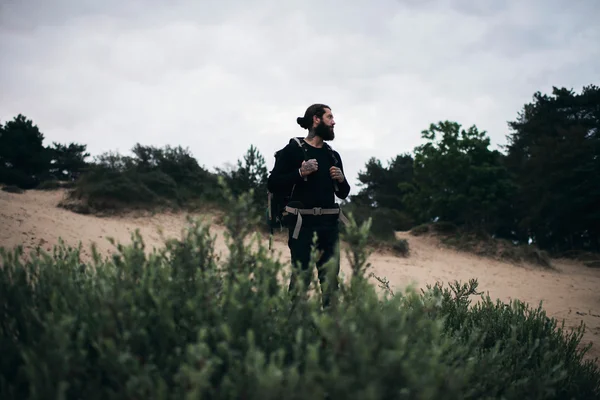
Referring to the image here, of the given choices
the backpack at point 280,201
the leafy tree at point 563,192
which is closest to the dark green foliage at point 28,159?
the backpack at point 280,201

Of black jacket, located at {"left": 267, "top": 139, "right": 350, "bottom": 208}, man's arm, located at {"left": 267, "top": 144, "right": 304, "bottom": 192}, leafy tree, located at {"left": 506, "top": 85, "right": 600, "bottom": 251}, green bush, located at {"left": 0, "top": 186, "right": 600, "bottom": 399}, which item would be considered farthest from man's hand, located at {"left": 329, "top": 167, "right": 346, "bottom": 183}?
leafy tree, located at {"left": 506, "top": 85, "right": 600, "bottom": 251}

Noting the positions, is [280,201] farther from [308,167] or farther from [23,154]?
[23,154]

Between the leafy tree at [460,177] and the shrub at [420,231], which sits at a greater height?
the leafy tree at [460,177]

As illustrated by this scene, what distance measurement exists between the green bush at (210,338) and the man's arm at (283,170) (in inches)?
70.7

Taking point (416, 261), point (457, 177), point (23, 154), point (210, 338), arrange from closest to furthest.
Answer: point (210, 338)
point (416, 261)
point (457, 177)
point (23, 154)

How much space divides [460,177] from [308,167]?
19.4 meters

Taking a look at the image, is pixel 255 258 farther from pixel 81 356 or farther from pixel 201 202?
pixel 201 202

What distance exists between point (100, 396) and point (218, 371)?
0.50 m

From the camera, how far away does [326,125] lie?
4.47 metres

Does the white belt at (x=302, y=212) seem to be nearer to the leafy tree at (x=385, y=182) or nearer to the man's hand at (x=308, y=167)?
the man's hand at (x=308, y=167)

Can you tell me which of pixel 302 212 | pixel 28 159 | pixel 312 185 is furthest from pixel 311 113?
pixel 28 159

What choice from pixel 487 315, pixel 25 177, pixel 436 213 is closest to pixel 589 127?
pixel 436 213

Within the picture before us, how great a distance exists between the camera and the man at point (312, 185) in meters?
4.18

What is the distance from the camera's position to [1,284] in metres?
2.38
